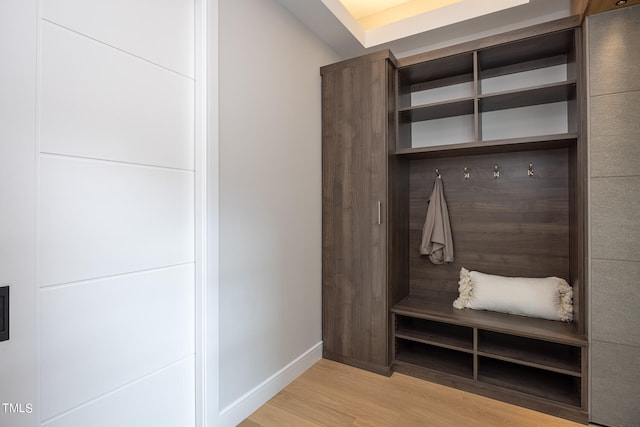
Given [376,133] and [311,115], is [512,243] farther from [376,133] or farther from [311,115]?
[311,115]

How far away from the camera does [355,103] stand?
92.5 inches

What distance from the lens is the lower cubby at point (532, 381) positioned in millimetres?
1857

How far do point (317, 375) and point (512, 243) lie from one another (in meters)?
1.74

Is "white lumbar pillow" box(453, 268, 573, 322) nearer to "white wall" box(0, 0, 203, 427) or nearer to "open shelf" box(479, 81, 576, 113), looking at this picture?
"open shelf" box(479, 81, 576, 113)

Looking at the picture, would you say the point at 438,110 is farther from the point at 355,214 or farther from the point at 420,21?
the point at 355,214

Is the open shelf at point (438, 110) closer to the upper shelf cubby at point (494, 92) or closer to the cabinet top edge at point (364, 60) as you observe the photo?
the upper shelf cubby at point (494, 92)

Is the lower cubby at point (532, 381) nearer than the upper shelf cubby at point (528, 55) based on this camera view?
Yes

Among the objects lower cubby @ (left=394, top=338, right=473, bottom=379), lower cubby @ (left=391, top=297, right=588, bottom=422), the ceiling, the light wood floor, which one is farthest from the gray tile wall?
lower cubby @ (left=394, top=338, right=473, bottom=379)

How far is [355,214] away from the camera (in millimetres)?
2363

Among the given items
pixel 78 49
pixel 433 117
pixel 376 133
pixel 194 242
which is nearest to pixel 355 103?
pixel 376 133

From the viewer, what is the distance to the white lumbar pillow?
2.03 m

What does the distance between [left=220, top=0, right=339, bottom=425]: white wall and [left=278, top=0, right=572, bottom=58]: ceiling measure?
161 millimetres

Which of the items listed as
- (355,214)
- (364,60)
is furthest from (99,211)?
(364,60)

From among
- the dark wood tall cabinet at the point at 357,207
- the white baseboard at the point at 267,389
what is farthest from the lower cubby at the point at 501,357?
the white baseboard at the point at 267,389
